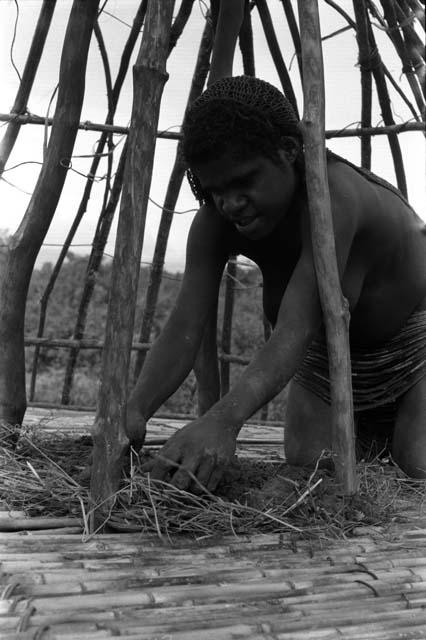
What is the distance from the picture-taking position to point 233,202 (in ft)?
6.00

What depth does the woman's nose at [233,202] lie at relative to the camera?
183cm

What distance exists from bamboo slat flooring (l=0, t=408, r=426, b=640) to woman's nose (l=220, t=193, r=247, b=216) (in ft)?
2.21

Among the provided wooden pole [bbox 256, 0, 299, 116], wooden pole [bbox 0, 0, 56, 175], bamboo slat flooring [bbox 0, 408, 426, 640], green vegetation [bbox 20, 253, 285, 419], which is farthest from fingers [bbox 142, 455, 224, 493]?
green vegetation [bbox 20, 253, 285, 419]

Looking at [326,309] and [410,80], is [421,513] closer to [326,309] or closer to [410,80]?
[326,309]

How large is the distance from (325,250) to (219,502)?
1.78 feet

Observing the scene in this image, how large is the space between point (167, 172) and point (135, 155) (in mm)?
3119

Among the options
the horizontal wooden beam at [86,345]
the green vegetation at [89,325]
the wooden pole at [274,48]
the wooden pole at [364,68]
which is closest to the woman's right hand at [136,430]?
the wooden pole at [274,48]

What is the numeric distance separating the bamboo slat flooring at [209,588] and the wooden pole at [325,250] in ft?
0.74

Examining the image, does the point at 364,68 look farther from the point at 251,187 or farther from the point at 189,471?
the point at 189,471

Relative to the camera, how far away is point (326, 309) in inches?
70.3

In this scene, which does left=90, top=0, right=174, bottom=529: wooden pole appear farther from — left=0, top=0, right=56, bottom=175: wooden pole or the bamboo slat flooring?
left=0, top=0, right=56, bottom=175: wooden pole

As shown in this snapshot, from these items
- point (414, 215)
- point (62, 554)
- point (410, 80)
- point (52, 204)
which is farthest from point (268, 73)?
point (62, 554)

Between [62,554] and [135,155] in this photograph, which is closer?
[62,554]

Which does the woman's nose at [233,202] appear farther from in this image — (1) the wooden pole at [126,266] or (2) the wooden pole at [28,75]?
(2) the wooden pole at [28,75]
